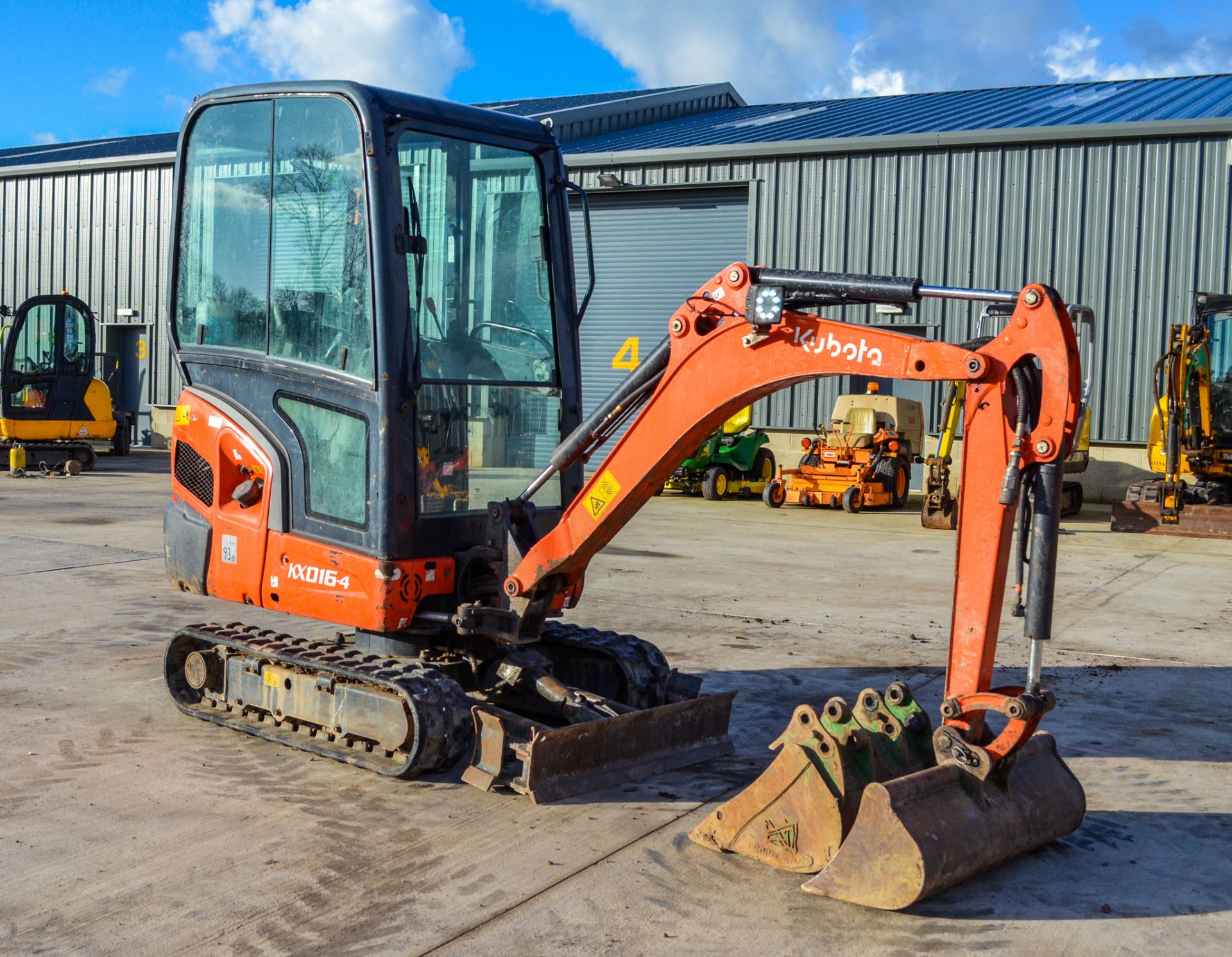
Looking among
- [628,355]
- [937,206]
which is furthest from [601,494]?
[628,355]

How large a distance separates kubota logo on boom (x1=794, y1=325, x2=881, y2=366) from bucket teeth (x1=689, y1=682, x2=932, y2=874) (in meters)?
1.18

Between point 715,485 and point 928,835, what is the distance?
14.9 m

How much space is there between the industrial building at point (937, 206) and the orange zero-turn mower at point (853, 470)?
82.0 inches

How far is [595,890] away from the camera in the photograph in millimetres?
4230

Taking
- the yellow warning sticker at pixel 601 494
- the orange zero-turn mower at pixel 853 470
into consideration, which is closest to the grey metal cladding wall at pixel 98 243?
the orange zero-turn mower at pixel 853 470

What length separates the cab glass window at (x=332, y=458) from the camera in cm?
547

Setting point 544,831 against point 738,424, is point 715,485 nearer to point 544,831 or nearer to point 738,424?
point 738,424

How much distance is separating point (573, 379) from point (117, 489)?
537 inches

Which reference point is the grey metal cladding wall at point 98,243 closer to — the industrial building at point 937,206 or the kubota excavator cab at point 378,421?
the industrial building at point 937,206

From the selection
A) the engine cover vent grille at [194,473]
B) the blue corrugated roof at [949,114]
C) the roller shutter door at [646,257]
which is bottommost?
the engine cover vent grille at [194,473]

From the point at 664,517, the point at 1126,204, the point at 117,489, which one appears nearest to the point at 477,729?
the point at 664,517

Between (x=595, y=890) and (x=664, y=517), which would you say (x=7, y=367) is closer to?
(x=664, y=517)

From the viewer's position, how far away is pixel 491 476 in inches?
230

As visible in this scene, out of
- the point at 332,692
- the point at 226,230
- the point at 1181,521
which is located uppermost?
the point at 226,230
